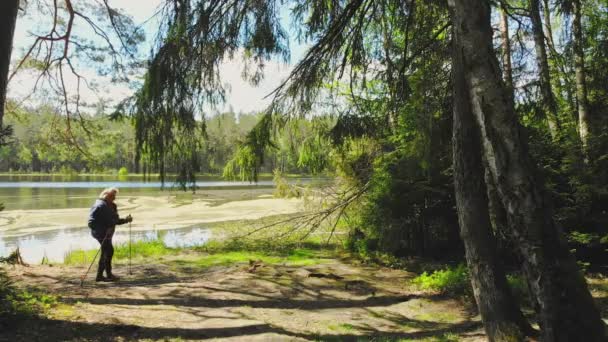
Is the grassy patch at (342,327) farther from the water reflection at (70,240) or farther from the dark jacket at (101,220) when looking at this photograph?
the water reflection at (70,240)

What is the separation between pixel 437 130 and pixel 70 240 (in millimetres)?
13955

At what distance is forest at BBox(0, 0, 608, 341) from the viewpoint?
310cm

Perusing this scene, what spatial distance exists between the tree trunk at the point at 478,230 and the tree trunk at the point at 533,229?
0.58 m

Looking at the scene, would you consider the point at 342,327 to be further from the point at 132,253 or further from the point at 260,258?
the point at 132,253

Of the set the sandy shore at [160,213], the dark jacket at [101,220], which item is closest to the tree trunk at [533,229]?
the dark jacket at [101,220]

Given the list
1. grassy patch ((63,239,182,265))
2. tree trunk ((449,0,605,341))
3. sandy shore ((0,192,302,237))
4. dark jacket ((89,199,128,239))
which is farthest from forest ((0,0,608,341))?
sandy shore ((0,192,302,237))

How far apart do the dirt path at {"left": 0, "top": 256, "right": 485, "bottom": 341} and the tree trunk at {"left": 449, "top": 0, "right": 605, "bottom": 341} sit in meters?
1.74

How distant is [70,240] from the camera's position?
49.2ft

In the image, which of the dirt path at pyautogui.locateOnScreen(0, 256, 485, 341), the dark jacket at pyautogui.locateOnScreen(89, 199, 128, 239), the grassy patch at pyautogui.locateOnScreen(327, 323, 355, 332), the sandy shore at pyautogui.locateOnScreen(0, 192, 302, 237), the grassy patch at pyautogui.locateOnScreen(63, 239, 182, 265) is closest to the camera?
the dirt path at pyautogui.locateOnScreen(0, 256, 485, 341)

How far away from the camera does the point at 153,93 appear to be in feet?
16.9

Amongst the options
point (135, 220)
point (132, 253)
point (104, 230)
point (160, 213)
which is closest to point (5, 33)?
point (104, 230)

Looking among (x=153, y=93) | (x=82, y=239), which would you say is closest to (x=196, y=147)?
(x=153, y=93)

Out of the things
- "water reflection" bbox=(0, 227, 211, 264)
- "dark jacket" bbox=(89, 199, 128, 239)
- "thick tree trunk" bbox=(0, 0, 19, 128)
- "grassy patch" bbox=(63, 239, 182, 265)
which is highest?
"thick tree trunk" bbox=(0, 0, 19, 128)

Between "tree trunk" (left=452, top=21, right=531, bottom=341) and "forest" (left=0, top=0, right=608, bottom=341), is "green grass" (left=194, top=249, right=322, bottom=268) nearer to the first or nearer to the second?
"forest" (left=0, top=0, right=608, bottom=341)
